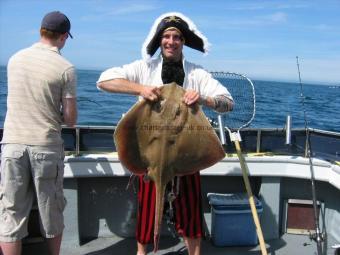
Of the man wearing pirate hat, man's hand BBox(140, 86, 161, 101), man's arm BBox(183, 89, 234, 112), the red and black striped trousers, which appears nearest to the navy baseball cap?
the man wearing pirate hat

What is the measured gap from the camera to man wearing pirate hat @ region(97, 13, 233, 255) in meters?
2.87

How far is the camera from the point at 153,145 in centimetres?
265

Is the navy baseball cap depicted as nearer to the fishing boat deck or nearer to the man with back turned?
the man with back turned

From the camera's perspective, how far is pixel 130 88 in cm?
274

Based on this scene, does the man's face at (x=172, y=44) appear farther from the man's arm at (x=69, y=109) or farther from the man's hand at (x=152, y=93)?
the man's arm at (x=69, y=109)

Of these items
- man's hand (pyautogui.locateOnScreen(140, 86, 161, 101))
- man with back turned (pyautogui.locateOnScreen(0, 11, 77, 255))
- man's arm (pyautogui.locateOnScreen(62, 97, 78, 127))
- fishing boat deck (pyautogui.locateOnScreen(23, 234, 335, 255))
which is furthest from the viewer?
fishing boat deck (pyautogui.locateOnScreen(23, 234, 335, 255))

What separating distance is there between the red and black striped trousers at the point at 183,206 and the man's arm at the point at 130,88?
726mm

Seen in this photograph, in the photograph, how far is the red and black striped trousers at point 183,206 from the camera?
3.09m

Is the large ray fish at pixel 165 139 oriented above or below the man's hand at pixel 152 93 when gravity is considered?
below

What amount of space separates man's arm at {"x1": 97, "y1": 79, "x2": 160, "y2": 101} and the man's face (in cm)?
38

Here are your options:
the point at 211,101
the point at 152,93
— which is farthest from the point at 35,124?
the point at 211,101

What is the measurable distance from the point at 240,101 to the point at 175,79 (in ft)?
4.76

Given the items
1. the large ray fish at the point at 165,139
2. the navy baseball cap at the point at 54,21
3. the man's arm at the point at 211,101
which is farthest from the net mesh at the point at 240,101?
the navy baseball cap at the point at 54,21

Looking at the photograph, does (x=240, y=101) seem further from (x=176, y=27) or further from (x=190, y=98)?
(x=190, y=98)
